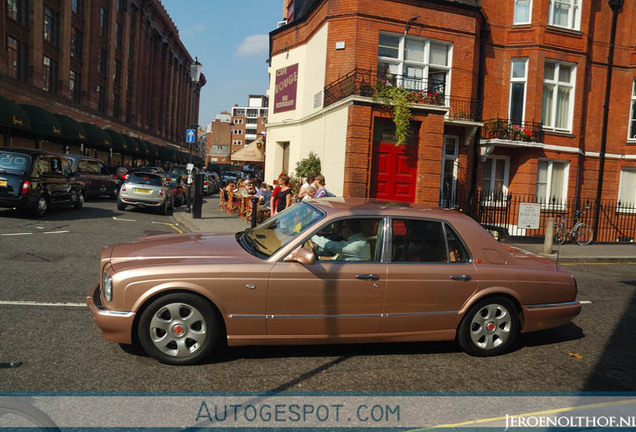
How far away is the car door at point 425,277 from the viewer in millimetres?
4465

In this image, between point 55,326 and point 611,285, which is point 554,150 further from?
point 55,326

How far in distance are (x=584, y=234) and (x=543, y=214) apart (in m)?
1.88

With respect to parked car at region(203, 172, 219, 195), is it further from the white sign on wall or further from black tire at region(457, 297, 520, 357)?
→ black tire at region(457, 297, 520, 357)

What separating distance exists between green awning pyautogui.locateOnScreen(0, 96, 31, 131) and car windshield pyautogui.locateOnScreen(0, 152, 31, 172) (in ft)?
39.9

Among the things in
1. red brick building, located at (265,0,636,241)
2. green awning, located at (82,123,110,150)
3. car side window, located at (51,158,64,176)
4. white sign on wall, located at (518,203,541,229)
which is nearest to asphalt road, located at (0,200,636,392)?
white sign on wall, located at (518,203,541,229)

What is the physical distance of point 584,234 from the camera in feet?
51.5

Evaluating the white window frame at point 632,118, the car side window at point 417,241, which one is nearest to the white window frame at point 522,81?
the white window frame at point 632,118

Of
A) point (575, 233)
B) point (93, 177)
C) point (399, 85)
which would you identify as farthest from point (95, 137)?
point (575, 233)

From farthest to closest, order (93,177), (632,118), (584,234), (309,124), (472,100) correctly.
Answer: (93,177) → (632,118) → (309,124) → (472,100) → (584,234)

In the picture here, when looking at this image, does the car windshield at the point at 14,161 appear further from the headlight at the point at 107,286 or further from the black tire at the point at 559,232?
the black tire at the point at 559,232

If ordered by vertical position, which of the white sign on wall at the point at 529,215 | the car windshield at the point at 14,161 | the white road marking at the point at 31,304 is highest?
the car windshield at the point at 14,161

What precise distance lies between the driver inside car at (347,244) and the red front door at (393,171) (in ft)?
32.4

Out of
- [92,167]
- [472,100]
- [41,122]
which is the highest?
[472,100]

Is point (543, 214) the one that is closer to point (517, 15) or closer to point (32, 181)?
point (517, 15)
